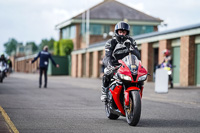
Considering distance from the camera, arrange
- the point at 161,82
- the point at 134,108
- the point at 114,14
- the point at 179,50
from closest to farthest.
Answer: the point at 134,108 → the point at 161,82 → the point at 179,50 → the point at 114,14

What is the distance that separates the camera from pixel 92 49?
45219mm

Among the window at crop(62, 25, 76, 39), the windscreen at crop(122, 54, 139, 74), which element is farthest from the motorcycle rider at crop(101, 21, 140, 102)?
the window at crop(62, 25, 76, 39)

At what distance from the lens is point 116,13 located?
6228 centimetres

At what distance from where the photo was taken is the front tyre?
23.3ft

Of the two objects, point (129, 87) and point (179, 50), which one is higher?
point (179, 50)

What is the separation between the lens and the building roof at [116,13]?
60.9 metres

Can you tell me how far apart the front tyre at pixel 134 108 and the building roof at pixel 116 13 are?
174 ft

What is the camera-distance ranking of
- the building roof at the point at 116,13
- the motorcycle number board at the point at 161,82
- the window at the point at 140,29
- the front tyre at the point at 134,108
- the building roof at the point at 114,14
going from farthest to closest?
the window at the point at 140,29
the building roof at the point at 116,13
the building roof at the point at 114,14
the motorcycle number board at the point at 161,82
the front tyre at the point at 134,108

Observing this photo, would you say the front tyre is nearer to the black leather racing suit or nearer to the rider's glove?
the rider's glove

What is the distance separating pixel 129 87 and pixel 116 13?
5553 centimetres

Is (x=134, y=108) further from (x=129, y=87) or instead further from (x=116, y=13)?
(x=116, y=13)

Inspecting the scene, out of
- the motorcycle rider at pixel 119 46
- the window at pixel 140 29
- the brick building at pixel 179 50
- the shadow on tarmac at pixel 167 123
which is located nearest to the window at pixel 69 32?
the window at pixel 140 29

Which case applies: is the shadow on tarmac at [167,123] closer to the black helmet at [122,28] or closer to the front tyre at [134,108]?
the front tyre at [134,108]

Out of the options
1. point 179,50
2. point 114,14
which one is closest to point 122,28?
point 179,50
